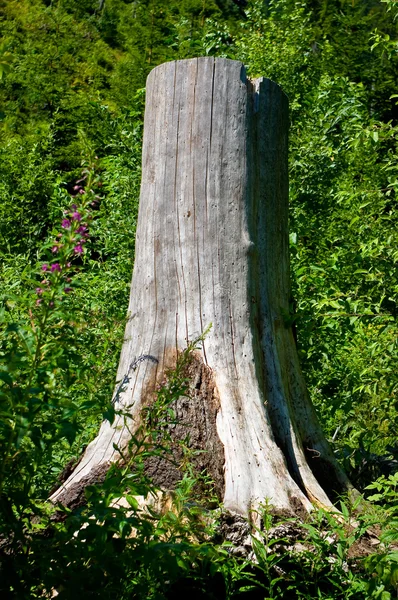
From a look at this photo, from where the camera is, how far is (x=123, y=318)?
2689 mm

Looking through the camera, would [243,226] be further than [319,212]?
No

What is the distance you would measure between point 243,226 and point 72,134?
1158 centimetres

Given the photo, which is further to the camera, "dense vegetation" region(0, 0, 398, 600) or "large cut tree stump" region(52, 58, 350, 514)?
"large cut tree stump" region(52, 58, 350, 514)

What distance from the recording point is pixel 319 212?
633cm

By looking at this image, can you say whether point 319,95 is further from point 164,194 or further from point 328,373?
point 164,194

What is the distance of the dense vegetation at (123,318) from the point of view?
1.97 m

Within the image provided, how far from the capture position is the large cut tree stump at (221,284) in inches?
137

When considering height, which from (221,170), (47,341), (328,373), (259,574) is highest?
(221,170)

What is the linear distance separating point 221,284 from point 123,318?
107cm

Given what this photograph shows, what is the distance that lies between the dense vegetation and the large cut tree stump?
0.67ft

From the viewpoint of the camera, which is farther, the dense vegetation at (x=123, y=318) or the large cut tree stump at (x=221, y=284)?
the large cut tree stump at (x=221, y=284)

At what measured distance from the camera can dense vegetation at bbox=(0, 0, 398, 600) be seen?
1.97 metres

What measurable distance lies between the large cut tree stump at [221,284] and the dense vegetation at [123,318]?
0.21 meters

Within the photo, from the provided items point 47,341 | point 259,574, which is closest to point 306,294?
point 259,574
